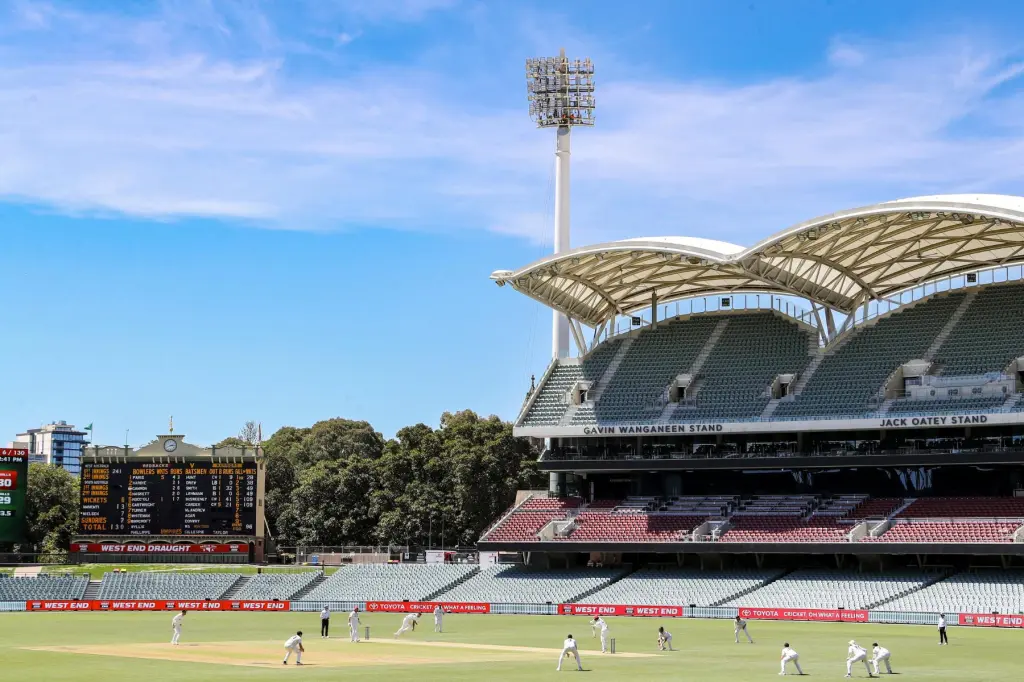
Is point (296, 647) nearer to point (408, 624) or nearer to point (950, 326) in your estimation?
point (408, 624)

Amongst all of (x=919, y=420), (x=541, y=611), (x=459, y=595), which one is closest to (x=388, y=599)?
(x=459, y=595)

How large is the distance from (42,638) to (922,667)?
1493 inches

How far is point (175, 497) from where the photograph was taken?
9175 centimetres

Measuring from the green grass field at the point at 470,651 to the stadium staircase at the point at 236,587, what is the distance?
12.3 metres

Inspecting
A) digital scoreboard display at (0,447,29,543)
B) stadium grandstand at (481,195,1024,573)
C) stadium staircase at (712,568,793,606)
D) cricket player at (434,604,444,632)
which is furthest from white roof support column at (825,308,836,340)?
digital scoreboard display at (0,447,29,543)

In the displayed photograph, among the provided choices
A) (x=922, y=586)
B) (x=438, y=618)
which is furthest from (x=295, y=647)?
(x=922, y=586)

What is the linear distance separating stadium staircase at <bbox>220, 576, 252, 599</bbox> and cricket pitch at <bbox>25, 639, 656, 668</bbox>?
30.6 metres

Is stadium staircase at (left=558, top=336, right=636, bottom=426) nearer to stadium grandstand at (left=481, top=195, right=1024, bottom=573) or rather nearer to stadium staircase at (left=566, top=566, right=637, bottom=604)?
stadium grandstand at (left=481, top=195, right=1024, bottom=573)

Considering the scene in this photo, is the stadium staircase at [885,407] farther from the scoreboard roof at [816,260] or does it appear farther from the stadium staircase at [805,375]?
the scoreboard roof at [816,260]

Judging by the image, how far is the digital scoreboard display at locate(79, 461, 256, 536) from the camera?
91750 millimetres

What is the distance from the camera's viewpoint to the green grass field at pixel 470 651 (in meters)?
43.8

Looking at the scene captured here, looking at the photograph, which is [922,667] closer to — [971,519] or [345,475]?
[971,519]

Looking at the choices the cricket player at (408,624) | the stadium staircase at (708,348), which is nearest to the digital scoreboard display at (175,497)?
the cricket player at (408,624)

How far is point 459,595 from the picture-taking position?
84312 millimetres
